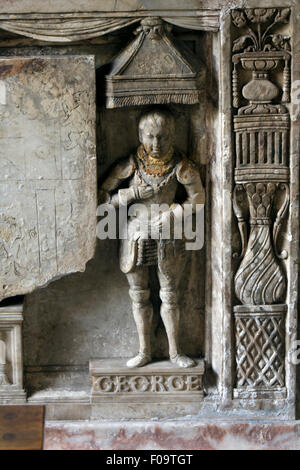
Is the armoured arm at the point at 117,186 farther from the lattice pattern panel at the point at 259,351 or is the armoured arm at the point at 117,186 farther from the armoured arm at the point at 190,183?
the lattice pattern panel at the point at 259,351

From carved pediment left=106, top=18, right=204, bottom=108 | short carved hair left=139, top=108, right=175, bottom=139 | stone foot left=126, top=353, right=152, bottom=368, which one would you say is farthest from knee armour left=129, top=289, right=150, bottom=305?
carved pediment left=106, top=18, right=204, bottom=108

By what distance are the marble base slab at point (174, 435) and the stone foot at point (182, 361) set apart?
0.36 meters

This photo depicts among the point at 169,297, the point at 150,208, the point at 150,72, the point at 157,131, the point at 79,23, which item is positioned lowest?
the point at 169,297

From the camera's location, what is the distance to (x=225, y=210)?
4.62 meters

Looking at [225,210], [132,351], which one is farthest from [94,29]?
[132,351]

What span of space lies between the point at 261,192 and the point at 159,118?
30.1 inches

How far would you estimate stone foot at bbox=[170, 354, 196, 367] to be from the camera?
4.92 metres

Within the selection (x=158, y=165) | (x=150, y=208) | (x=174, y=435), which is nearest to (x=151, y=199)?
(x=150, y=208)

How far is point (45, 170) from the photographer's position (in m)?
4.54

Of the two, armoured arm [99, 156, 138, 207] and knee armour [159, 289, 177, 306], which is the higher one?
armoured arm [99, 156, 138, 207]

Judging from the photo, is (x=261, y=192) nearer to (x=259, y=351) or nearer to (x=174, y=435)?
(x=259, y=351)

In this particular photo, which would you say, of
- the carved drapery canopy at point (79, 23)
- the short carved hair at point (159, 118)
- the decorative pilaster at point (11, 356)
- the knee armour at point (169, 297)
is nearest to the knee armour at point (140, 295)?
the knee armour at point (169, 297)

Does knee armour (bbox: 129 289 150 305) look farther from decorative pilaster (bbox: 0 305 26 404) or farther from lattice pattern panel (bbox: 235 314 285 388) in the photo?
decorative pilaster (bbox: 0 305 26 404)

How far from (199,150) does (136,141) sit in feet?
1.33
